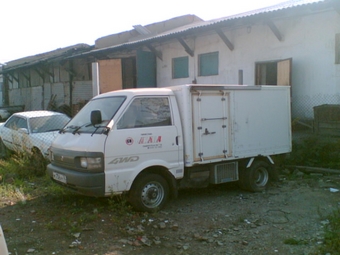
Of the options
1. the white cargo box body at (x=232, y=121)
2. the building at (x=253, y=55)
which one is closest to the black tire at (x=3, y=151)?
the building at (x=253, y=55)

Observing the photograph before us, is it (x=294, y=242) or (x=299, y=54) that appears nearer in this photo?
(x=294, y=242)

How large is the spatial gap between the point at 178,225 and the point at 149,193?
0.72 metres

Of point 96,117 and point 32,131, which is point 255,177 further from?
point 32,131

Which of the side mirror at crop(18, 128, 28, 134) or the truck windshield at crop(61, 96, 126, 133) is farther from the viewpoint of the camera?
the side mirror at crop(18, 128, 28, 134)

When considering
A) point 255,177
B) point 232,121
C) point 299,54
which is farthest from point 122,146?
point 299,54

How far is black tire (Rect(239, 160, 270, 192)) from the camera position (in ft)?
22.9

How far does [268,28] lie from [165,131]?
22.7 ft

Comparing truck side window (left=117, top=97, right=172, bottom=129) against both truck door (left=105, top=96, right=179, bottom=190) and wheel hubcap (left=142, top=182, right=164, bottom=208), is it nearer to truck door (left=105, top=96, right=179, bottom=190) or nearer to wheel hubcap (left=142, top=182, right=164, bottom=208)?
truck door (left=105, top=96, right=179, bottom=190)

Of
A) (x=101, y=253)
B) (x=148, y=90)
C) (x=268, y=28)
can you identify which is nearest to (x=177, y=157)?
(x=148, y=90)

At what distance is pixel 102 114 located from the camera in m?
5.77

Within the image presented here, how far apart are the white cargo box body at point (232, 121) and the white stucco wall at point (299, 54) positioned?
3.14 m

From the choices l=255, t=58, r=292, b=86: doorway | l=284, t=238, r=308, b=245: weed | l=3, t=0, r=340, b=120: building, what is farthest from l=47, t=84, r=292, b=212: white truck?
l=255, t=58, r=292, b=86: doorway

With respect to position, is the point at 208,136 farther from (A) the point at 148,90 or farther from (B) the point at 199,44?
(B) the point at 199,44

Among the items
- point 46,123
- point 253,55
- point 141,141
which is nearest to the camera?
point 141,141
